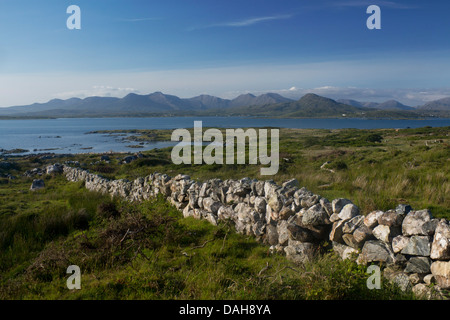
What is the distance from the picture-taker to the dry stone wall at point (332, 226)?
4.22 meters

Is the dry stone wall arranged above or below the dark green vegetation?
above

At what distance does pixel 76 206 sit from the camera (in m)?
11.6

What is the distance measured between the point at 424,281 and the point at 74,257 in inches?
271

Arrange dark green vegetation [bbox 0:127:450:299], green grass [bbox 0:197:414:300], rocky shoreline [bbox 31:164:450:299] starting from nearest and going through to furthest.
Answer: rocky shoreline [bbox 31:164:450:299] < green grass [bbox 0:197:414:300] < dark green vegetation [bbox 0:127:450:299]

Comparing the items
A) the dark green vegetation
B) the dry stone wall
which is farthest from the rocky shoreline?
the dark green vegetation

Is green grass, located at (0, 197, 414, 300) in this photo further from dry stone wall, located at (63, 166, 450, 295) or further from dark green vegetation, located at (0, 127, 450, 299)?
dry stone wall, located at (63, 166, 450, 295)

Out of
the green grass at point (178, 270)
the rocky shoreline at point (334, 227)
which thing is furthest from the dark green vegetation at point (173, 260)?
the rocky shoreline at point (334, 227)

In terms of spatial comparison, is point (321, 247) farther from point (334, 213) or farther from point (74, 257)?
point (74, 257)

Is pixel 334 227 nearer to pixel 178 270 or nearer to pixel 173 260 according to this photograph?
pixel 178 270

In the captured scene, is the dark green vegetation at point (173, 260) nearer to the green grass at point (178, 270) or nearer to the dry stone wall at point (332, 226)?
the green grass at point (178, 270)

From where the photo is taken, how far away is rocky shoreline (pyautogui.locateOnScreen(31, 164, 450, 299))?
4195mm
